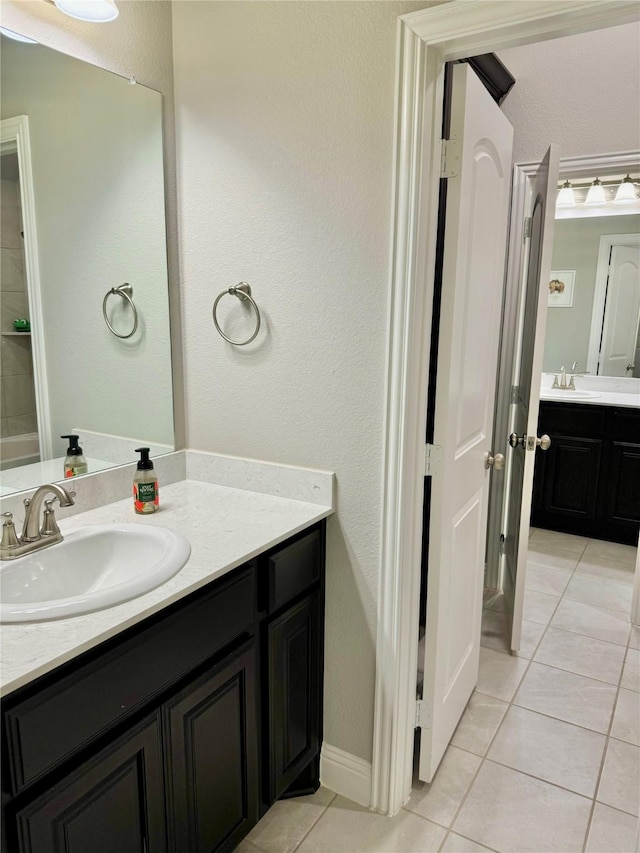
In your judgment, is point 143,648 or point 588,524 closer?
point 143,648

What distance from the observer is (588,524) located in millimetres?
3832

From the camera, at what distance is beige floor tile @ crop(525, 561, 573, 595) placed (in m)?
3.18

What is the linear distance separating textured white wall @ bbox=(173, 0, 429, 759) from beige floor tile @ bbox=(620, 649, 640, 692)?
1244mm

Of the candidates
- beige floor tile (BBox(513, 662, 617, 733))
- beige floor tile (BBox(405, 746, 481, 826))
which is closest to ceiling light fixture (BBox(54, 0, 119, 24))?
beige floor tile (BBox(405, 746, 481, 826))

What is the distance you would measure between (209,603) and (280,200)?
3.58 feet

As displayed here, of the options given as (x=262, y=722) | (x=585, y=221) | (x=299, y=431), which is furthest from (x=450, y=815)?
(x=585, y=221)

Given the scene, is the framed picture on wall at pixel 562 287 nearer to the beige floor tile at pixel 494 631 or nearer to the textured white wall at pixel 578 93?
the textured white wall at pixel 578 93

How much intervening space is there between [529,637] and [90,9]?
2.80m

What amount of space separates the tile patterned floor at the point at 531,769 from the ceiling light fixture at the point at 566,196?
8.72 ft

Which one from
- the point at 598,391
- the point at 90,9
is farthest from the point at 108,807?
the point at 598,391

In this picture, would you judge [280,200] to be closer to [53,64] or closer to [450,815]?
[53,64]

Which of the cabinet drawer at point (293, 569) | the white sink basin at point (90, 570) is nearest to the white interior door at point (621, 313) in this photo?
the cabinet drawer at point (293, 569)

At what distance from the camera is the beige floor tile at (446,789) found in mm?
1761

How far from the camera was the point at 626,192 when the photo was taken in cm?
373
